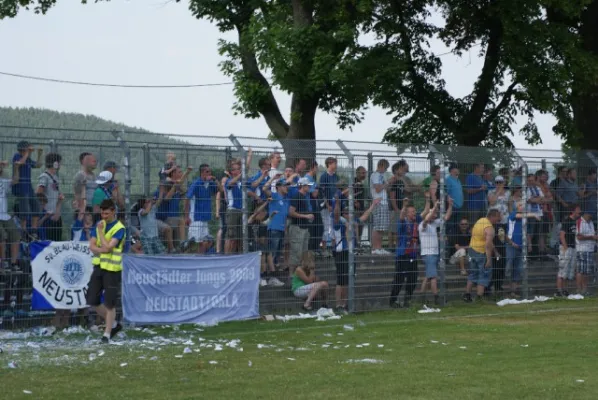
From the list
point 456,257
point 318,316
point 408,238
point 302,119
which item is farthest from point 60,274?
point 302,119

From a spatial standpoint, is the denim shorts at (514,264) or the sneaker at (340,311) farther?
the denim shorts at (514,264)

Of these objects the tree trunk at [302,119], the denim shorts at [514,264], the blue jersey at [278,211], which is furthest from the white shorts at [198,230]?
the tree trunk at [302,119]

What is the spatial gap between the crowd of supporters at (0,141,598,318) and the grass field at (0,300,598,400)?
1529mm

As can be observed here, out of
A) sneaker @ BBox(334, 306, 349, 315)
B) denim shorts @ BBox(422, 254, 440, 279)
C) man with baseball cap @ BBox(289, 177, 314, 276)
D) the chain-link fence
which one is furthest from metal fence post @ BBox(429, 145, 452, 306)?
man with baseball cap @ BBox(289, 177, 314, 276)

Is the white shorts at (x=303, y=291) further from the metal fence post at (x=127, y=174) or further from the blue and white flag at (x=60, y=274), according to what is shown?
the blue and white flag at (x=60, y=274)

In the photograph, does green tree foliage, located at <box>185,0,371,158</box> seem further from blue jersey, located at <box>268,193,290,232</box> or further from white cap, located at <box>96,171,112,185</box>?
white cap, located at <box>96,171,112,185</box>

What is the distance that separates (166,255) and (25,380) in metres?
5.77

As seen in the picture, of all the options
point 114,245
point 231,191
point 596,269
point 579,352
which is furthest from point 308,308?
point 596,269

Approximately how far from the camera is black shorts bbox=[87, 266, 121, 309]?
1526 cm

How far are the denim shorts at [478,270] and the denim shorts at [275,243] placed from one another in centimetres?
449

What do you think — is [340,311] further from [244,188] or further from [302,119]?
[302,119]

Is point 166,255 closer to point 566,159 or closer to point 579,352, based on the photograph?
point 579,352

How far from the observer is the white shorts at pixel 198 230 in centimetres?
1769

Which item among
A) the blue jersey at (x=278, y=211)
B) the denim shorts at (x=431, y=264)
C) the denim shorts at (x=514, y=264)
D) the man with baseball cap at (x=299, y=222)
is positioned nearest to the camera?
the blue jersey at (x=278, y=211)
